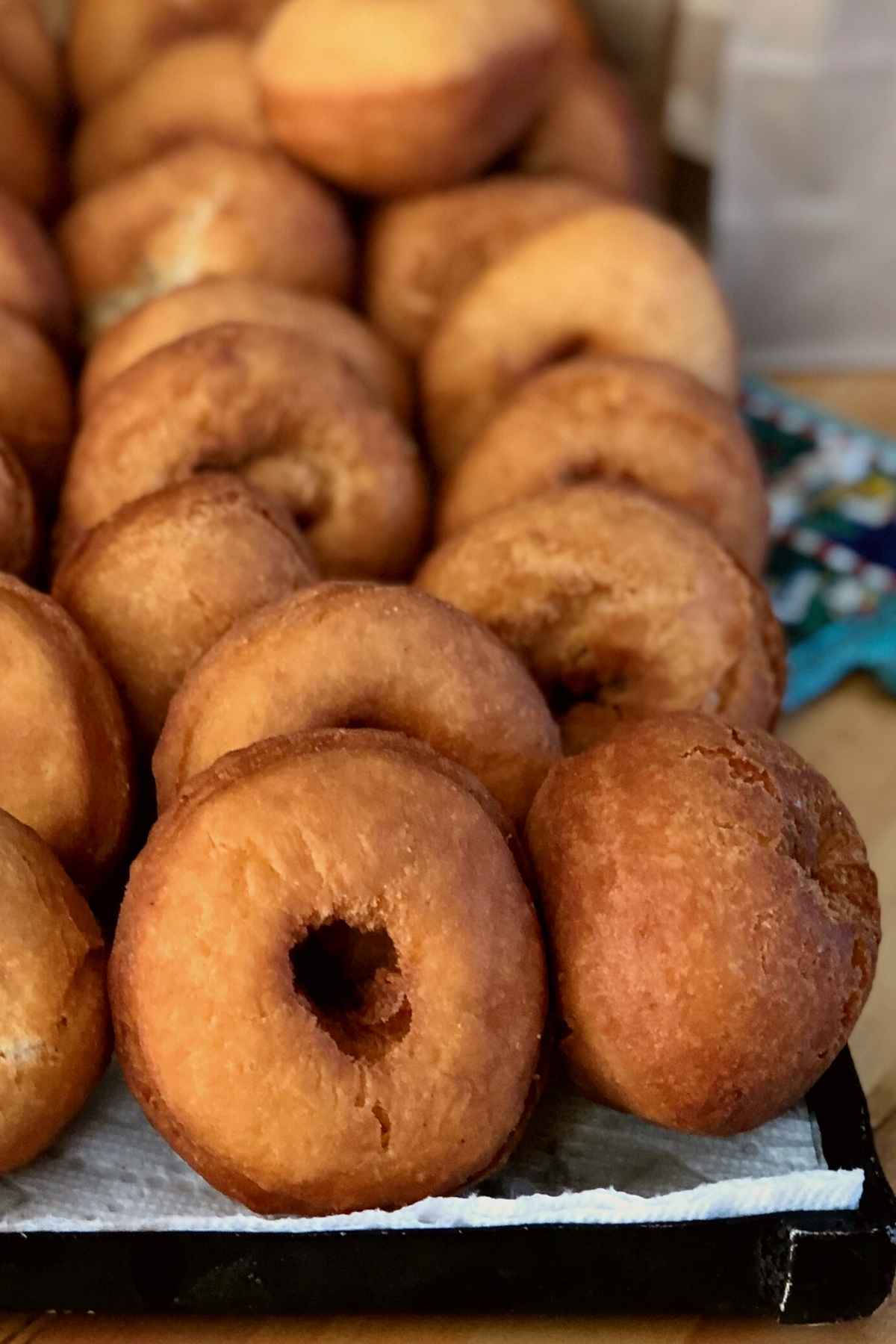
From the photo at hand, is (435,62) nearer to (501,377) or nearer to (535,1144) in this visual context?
(501,377)

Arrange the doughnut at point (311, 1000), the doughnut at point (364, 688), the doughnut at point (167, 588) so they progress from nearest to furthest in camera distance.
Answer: the doughnut at point (311, 1000), the doughnut at point (364, 688), the doughnut at point (167, 588)

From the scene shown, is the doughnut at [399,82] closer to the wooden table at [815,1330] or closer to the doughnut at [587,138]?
the doughnut at [587,138]

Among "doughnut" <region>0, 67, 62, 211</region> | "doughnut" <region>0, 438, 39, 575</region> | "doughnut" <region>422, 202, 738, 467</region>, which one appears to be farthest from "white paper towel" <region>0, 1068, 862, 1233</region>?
"doughnut" <region>0, 67, 62, 211</region>

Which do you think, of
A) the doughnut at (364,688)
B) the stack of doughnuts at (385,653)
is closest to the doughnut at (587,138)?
the stack of doughnuts at (385,653)

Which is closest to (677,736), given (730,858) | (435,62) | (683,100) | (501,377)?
(730,858)

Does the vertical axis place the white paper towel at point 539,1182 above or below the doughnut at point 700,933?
below

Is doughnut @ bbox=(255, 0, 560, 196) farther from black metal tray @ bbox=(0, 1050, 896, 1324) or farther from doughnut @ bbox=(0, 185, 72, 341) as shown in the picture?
black metal tray @ bbox=(0, 1050, 896, 1324)

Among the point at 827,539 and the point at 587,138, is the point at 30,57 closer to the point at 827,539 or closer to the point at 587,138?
the point at 587,138
